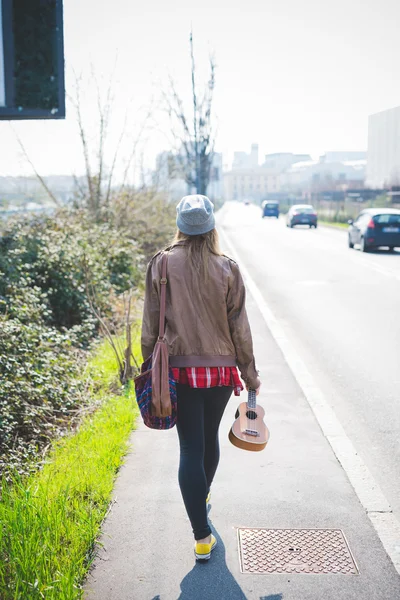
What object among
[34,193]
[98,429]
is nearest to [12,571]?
[98,429]

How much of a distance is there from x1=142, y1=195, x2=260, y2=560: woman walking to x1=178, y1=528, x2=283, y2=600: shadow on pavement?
75 mm

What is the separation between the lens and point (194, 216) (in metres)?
3.14

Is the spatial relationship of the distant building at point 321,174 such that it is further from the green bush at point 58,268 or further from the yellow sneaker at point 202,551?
the yellow sneaker at point 202,551

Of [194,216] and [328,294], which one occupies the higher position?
[194,216]

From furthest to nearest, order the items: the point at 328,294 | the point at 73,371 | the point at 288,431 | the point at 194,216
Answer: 1. the point at 328,294
2. the point at 73,371
3. the point at 288,431
4. the point at 194,216

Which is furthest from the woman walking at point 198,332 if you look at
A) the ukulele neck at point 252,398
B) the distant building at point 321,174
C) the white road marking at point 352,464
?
the distant building at point 321,174

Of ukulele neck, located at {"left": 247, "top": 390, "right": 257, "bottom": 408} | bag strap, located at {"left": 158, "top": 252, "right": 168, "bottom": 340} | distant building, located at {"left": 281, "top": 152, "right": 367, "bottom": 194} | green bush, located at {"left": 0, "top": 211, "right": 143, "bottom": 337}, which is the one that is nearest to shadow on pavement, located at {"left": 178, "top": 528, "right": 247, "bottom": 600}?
ukulele neck, located at {"left": 247, "top": 390, "right": 257, "bottom": 408}

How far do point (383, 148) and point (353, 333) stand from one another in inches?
2375

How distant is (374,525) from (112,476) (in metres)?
1.61

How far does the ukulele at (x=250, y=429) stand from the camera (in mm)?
3361

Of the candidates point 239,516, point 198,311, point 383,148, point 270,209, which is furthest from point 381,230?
point 383,148

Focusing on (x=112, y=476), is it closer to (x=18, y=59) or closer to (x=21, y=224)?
(x=18, y=59)

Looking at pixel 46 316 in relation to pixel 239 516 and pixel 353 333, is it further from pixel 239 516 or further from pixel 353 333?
pixel 239 516

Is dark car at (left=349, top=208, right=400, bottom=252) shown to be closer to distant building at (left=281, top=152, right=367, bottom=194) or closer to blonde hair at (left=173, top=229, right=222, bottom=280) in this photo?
blonde hair at (left=173, top=229, right=222, bottom=280)
